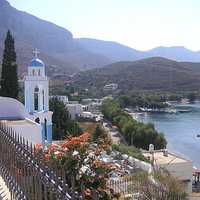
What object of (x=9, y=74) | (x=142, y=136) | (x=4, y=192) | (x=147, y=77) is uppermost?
(x=147, y=77)

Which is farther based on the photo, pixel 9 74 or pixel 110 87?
pixel 110 87

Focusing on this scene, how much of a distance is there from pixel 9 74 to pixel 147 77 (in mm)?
92518

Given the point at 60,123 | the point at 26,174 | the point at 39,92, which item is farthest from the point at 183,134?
the point at 26,174

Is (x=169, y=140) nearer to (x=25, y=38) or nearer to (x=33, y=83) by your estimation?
(x=33, y=83)

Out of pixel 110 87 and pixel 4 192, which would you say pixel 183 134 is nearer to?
pixel 4 192

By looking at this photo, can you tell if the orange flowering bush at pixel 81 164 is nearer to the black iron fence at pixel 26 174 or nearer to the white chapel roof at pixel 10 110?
the black iron fence at pixel 26 174

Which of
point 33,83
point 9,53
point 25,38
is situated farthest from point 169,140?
point 25,38

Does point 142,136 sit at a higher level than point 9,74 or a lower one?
lower

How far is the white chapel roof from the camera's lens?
11.4m

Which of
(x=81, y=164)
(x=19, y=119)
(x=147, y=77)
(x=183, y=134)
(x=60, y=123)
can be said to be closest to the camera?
(x=81, y=164)

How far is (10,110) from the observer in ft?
38.2

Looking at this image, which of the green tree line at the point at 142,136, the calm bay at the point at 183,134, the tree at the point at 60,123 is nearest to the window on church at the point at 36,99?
the tree at the point at 60,123

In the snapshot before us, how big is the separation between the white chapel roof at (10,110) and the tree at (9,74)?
987 centimetres

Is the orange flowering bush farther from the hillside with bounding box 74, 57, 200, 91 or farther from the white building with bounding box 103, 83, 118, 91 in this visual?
the white building with bounding box 103, 83, 118, 91
